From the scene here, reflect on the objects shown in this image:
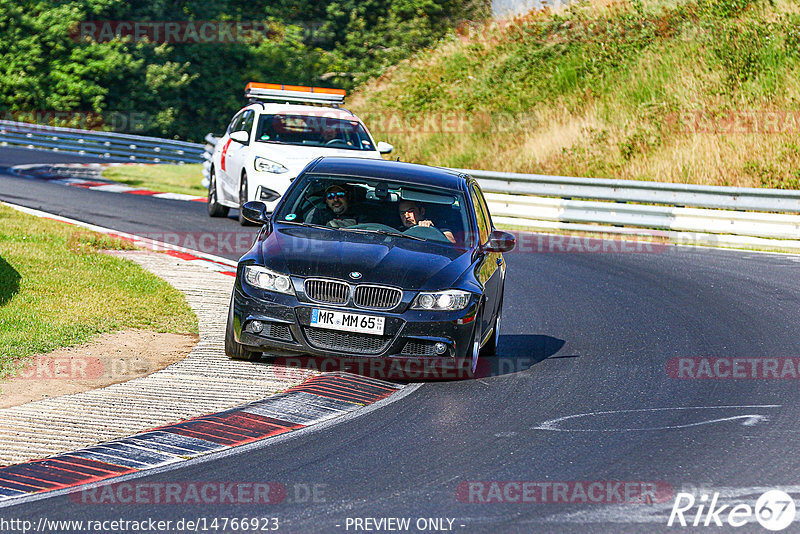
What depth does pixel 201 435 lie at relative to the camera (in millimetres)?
7184

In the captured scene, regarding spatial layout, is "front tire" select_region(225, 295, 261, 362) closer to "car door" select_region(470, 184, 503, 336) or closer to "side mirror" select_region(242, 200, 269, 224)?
"side mirror" select_region(242, 200, 269, 224)

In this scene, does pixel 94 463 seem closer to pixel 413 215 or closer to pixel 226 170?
pixel 413 215

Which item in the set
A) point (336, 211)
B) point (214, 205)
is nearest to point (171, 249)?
point (214, 205)

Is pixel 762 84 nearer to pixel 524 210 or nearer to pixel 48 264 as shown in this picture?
pixel 524 210

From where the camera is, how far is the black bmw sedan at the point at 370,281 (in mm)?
8742

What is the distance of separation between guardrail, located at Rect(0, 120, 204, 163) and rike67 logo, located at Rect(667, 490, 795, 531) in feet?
115

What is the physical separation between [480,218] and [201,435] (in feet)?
13.6

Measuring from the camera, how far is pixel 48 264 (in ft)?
43.2

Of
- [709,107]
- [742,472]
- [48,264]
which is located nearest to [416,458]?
[742,472]

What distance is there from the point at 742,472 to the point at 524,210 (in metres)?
16.0

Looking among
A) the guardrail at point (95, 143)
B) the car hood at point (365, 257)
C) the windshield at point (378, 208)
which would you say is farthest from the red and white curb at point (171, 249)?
the guardrail at point (95, 143)

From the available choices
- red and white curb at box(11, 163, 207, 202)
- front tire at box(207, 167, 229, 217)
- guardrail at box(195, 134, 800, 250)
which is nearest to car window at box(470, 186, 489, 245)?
front tire at box(207, 167, 229, 217)

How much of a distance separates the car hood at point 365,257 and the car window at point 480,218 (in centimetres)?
59

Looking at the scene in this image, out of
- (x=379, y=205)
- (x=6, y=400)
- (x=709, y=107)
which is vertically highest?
(x=709, y=107)
